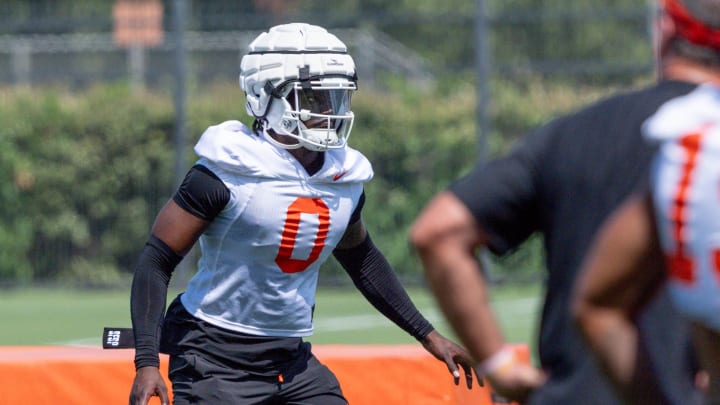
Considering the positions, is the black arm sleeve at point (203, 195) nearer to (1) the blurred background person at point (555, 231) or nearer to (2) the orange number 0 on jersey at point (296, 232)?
(2) the orange number 0 on jersey at point (296, 232)

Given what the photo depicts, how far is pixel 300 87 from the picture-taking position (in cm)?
473

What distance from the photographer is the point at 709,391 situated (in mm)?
2475

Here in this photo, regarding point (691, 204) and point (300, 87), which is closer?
point (691, 204)

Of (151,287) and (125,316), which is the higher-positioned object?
(151,287)

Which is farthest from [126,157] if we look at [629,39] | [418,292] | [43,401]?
[43,401]

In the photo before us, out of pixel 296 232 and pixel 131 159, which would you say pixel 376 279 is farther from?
pixel 131 159

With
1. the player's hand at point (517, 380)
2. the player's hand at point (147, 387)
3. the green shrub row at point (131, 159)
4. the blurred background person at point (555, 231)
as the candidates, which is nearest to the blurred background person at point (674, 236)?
the blurred background person at point (555, 231)

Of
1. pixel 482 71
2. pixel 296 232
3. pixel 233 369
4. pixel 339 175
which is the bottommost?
pixel 482 71

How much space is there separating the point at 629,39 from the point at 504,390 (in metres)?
15.6

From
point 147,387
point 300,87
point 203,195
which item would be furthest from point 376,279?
point 147,387

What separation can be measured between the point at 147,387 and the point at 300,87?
3.74 feet

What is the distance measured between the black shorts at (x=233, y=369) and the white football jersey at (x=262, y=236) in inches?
1.6

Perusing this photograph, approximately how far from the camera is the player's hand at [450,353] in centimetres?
470

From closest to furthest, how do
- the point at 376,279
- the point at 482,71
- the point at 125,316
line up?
the point at 376,279 < the point at 125,316 < the point at 482,71
